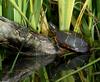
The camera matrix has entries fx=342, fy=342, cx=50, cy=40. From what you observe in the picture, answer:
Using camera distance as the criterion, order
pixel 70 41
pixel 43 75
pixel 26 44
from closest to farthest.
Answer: pixel 43 75, pixel 26 44, pixel 70 41

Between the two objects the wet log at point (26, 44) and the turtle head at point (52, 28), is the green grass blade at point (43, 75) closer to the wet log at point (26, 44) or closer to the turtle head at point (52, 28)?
the wet log at point (26, 44)

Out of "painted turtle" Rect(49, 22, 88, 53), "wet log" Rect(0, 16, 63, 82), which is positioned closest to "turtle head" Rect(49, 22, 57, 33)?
"painted turtle" Rect(49, 22, 88, 53)

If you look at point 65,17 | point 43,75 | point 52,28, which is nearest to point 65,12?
point 65,17

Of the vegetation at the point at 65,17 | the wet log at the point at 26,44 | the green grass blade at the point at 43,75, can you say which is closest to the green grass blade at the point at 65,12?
the vegetation at the point at 65,17

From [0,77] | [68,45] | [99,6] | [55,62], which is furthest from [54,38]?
[0,77]

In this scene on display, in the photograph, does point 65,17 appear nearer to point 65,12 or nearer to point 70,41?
point 65,12
